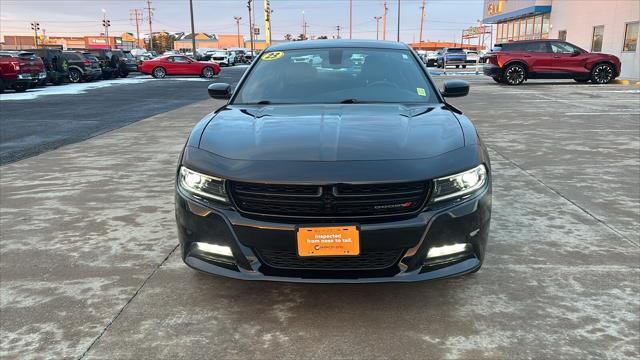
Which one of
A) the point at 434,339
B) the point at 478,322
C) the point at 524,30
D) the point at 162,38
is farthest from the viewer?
the point at 162,38

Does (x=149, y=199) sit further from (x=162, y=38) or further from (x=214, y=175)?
(x=162, y=38)

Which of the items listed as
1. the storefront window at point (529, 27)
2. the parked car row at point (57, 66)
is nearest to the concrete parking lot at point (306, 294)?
the parked car row at point (57, 66)

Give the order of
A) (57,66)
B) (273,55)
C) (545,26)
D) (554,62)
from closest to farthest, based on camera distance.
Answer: (273,55) → (554,62) → (57,66) → (545,26)

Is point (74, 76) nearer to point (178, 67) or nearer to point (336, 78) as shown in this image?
point (178, 67)

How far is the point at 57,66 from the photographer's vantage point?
76.7 ft

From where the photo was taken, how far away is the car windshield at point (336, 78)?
372 centimetres

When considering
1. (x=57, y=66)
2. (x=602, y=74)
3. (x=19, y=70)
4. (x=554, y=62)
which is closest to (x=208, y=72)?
(x=57, y=66)

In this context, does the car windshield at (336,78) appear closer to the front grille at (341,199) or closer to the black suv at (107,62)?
the front grille at (341,199)

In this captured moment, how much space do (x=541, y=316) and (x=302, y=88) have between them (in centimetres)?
225

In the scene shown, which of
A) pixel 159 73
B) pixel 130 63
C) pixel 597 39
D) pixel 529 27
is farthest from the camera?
pixel 529 27

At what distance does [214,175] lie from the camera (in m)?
2.62

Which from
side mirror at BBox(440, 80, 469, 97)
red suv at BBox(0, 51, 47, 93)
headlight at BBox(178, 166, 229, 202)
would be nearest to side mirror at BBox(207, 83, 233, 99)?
headlight at BBox(178, 166, 229, 202)

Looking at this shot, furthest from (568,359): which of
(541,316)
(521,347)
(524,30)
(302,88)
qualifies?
(524,30)

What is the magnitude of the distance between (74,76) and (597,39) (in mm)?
27113
